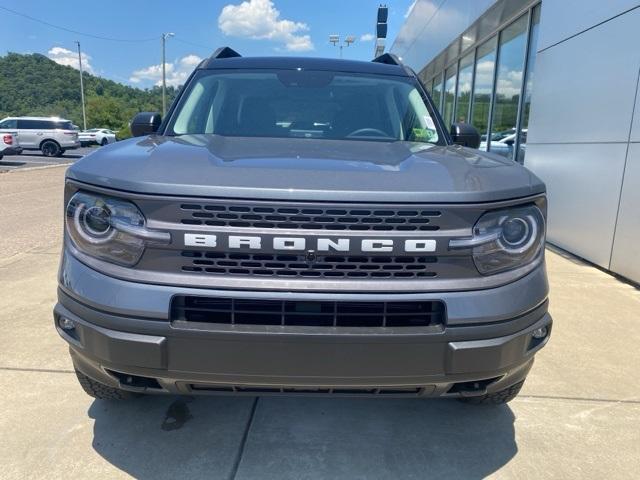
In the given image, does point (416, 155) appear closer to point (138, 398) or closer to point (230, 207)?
point (230, 207)

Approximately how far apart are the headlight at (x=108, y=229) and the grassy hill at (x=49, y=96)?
72645mm

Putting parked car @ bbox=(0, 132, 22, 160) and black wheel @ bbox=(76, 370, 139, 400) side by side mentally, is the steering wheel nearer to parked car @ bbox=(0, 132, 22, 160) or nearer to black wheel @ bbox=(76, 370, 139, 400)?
black wheel @ bbox=(76, 370, 139, 400)

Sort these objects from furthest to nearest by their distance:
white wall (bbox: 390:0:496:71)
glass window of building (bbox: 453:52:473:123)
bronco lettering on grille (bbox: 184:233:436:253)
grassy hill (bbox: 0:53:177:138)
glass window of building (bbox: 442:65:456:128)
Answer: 1. grassy hill (bbox: 0:53:177:138)
2. glass window of building (bbox: 442:65:456:128)
3. glass window of building (bbox: 453:52:473:123)
4. white wall (bbox: 390:0:496:71)
5. bronco lettering on grille (bbox: 184:233:436:253)

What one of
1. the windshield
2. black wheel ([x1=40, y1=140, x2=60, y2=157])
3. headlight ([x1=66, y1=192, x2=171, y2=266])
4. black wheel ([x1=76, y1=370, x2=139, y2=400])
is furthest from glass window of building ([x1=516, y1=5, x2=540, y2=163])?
black wheel ([x1=40, y1=140, x2=60, y2=157])

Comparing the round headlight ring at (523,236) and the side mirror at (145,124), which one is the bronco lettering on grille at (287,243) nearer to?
the round headlight ring at (523,236)

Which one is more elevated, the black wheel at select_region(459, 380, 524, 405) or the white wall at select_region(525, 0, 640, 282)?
the white wall at select_region(525, 0, 640, 282)

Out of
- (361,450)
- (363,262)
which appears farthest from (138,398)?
(363,262)

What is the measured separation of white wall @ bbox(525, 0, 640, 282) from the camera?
5297 mm

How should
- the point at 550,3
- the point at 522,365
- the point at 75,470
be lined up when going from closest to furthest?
the point at 522,365
the point at 75,470
the point at 550,3

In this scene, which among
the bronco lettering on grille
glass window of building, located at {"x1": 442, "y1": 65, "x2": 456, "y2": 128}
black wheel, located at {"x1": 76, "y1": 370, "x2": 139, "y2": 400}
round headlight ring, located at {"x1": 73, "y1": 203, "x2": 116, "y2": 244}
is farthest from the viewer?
glass window of building, located at {"x1": 442, "y1": 65, "x2": 456, "y2": 128}

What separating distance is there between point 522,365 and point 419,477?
0.68 meters

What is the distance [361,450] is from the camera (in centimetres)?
237

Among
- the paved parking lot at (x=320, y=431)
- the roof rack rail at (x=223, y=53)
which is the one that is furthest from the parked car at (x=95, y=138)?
the paved parking lot at (x=320, y=431)

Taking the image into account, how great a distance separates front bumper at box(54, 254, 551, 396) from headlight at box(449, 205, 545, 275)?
10 cm
